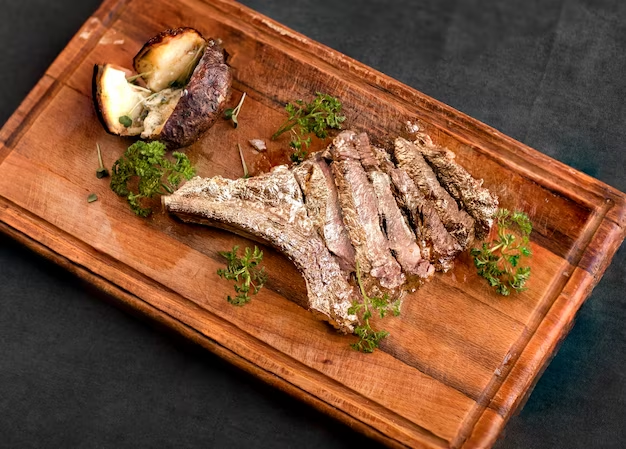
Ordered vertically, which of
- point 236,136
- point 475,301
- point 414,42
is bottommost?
point 475,301

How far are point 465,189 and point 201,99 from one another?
179 cm

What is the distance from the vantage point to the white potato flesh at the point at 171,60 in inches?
190

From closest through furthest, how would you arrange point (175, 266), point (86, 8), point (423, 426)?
point (423, 426) → point (175, 266) → point (86, 8)

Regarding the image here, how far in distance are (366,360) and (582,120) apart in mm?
2604

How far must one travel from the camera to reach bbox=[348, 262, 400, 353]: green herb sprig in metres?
4.40

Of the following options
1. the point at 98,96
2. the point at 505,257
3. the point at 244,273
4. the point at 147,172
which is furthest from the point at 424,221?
the point at 98,96

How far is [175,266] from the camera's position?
4.75 metres

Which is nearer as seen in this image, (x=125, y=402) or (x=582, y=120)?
(x=125, y=402)

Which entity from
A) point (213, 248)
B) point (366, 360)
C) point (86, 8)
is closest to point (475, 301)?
point (366, 360)

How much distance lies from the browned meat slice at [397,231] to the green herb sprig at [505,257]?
0.35m

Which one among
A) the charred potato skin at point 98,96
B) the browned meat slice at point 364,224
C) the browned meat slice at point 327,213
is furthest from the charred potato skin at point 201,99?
the browned meat slice at point 364,224

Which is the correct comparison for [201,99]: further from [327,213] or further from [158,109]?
[327,213]

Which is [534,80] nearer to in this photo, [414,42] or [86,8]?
[414,42]

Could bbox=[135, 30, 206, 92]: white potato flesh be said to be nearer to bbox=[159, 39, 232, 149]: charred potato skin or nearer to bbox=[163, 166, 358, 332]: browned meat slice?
bbox=[159, 39, 232, 149]: charred potato skin
